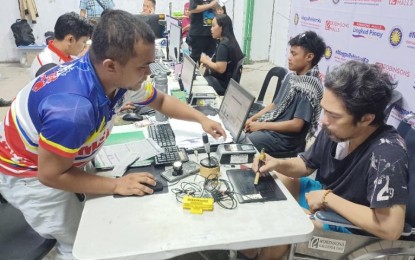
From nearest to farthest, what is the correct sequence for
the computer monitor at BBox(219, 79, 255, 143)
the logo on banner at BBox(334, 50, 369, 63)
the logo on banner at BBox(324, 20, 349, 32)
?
the computer monitor at BBox(219, 79, 255, 143)
the logo on banner at BBox(334, 50, 369, 63)
the logo on banner at BBox(324, 20, 349, 32)

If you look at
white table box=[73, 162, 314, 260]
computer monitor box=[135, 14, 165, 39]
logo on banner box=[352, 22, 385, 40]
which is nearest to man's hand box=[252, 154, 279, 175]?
white table box=[73, 162, 314, 260]

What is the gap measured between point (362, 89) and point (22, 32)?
658cm

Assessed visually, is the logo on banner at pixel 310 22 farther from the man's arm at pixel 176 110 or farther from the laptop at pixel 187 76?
the man's arm at pixel 176 110

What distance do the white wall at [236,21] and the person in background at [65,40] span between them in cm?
440

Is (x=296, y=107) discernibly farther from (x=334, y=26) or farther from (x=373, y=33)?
(x=334, y=26)

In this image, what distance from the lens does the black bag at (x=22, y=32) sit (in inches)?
237

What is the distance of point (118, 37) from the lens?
1023 mm

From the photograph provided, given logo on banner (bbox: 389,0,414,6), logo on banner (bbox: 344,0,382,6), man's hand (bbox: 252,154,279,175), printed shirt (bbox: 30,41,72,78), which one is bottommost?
man's hand (bbox: 252,154,279,175)

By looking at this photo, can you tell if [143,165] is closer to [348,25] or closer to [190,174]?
[190,174]

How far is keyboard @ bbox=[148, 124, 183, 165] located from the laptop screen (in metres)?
0.71

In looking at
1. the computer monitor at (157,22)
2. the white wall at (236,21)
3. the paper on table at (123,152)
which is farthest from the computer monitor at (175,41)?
the white wall at (236,21)

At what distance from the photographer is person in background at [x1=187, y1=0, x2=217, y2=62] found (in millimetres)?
4449

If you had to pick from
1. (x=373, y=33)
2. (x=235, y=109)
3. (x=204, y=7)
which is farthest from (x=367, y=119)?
(x=204, y=7)

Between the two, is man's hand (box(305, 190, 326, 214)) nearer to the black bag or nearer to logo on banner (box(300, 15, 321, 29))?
logo on banner (box(300, 15, 321, 29))
